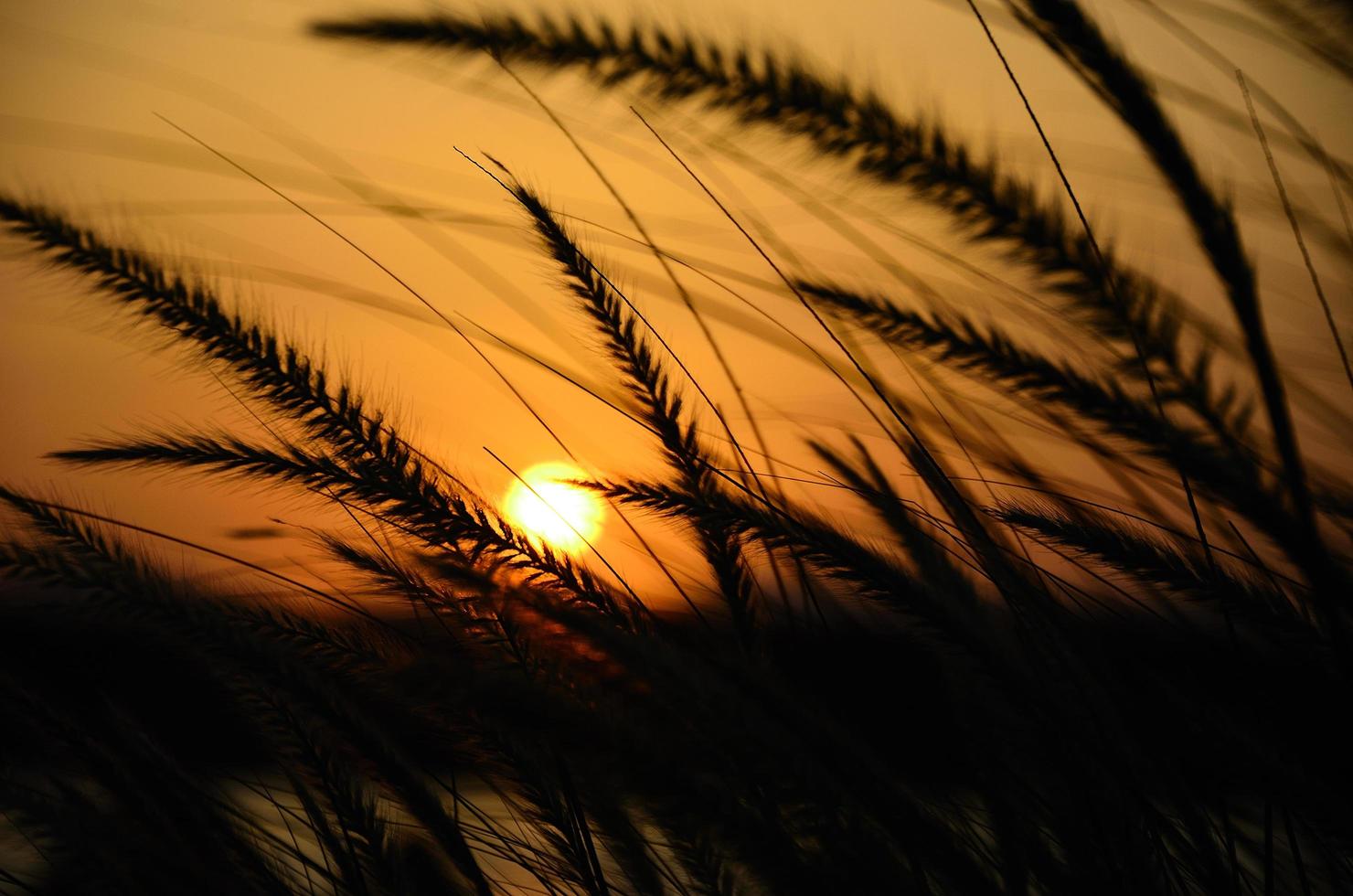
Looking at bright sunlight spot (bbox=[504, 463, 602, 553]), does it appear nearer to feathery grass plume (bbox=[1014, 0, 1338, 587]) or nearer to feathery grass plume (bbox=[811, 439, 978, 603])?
feathery grass plume (bbox=[811, 439, 978, 603])

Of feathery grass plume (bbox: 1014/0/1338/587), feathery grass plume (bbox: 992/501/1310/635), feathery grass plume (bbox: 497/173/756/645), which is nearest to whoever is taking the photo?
feathery grass plume (bbox: 1014/0/1338/587)

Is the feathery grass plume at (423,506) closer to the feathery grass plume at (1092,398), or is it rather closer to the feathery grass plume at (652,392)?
the feathery grass plume at (652,392)

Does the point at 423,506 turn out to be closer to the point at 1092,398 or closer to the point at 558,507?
the point at 558,507

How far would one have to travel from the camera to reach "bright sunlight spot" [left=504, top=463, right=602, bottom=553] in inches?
28.6

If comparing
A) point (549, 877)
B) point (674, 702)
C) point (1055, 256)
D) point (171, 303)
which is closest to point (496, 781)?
point (549, 877)

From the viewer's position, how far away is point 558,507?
2.59 ft

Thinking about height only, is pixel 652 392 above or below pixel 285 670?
above

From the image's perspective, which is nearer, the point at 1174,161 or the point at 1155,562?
the point at 1174,161

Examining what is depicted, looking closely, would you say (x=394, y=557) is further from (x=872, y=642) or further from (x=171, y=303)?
(x=872, y=642)

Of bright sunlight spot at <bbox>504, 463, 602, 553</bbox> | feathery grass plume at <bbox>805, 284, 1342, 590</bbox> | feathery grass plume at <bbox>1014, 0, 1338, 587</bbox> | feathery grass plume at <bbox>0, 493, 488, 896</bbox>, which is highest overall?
feathery grass plume at <bbox>1014, 0, 1338, 587</bbox>

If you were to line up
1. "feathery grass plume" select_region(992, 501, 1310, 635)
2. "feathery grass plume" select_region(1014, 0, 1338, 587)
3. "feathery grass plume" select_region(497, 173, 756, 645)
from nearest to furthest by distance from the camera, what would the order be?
"feathery grass plume" select_region(1014, 0, 1338, 587) → "feathery grass plume" select_region(992, 501, 1310, 635) → "feathery grass plume" select_region(497, 173, 756, 645)

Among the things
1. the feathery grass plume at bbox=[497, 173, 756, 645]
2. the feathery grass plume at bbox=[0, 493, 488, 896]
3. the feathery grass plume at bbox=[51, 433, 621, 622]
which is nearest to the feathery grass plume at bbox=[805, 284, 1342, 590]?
the feathery grass plume at bbox=[497, 173, 756, 645]

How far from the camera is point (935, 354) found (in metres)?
0.64

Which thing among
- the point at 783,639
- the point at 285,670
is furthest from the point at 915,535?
the point at 285,670
